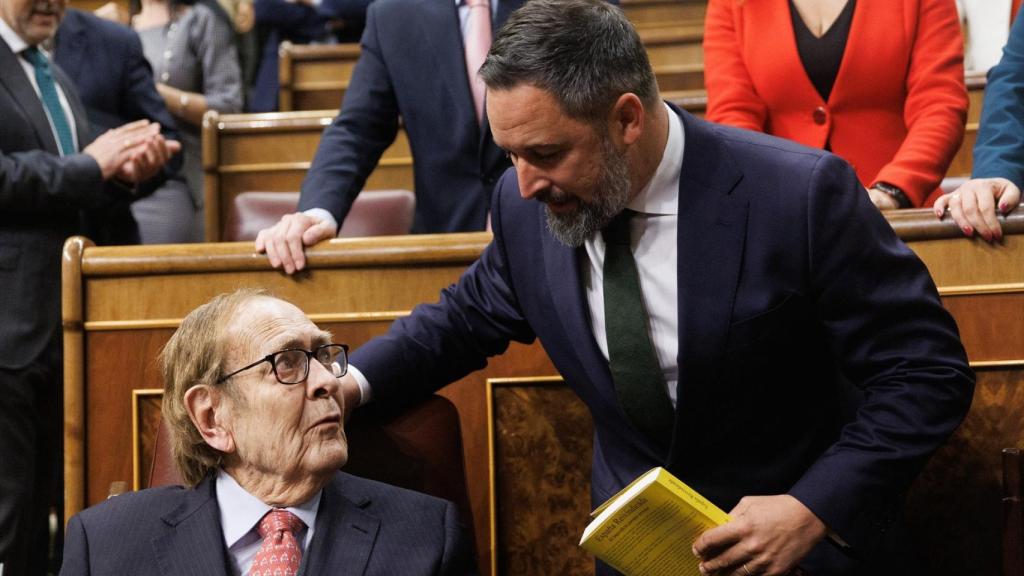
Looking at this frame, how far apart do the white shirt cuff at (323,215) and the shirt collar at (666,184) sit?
2.34 ft

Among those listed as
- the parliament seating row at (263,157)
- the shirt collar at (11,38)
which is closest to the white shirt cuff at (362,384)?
the shirt collar at (11,38)

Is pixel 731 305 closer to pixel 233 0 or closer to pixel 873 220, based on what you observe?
pixel 873 220

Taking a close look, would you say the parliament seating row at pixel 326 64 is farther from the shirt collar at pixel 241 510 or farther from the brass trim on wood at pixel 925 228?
the shirt collar at pixel 241 510

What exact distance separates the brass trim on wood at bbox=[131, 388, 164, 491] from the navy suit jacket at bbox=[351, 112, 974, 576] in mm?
696

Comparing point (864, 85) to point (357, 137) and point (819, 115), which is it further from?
point (357, 137)

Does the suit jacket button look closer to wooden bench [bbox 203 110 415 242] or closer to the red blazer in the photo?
the red blazer

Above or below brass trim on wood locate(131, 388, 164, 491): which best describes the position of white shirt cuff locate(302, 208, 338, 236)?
above

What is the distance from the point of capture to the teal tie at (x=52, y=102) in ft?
8.67

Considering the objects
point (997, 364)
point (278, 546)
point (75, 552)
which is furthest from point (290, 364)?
point (997, 364)

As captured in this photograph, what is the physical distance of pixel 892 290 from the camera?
150 cm

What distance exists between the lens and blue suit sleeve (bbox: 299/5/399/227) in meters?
2.26

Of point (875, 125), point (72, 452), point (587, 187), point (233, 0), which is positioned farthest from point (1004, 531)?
point (233, 0)

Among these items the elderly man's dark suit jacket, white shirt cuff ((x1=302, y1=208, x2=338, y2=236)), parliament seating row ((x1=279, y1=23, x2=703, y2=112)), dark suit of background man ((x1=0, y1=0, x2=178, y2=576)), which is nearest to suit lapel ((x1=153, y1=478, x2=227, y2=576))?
white shirt cuff ((x1=302, y1=208, x2=338, y2=236))

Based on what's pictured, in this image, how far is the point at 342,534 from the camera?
1.62m
